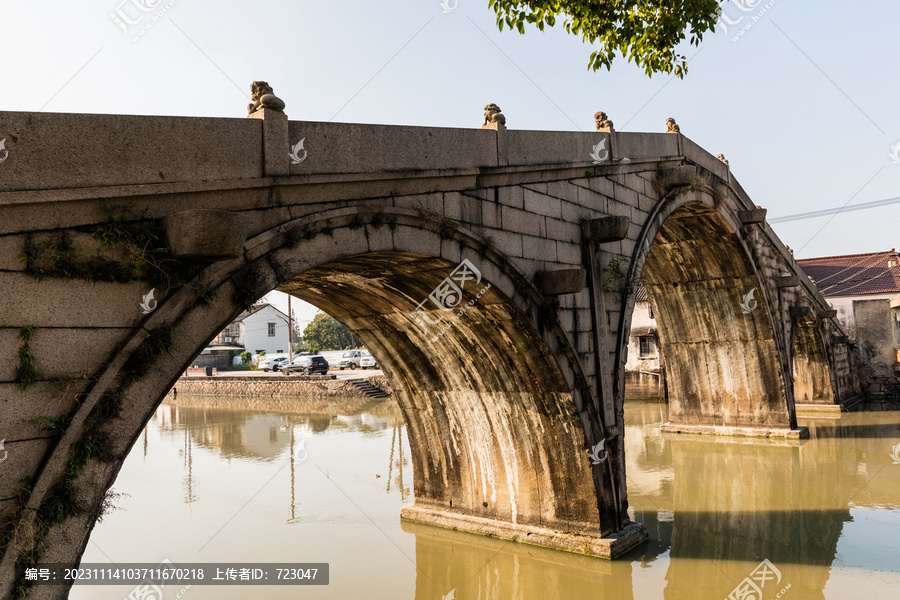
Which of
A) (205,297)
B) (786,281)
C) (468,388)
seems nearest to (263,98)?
(205,297)

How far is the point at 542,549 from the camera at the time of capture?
7047mm

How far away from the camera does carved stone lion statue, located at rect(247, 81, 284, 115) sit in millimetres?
4124

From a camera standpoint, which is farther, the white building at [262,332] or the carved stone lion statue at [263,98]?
the white building at [262,332]

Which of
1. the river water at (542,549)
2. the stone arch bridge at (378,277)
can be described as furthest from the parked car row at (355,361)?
the stone arch bridge at (378,277)

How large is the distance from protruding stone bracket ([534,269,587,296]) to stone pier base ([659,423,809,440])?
9.17 m

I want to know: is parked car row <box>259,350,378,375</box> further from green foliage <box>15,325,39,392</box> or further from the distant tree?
green foliage <box>15,325,39,392</box>

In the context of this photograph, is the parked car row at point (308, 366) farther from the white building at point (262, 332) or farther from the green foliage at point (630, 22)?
the green foliage at point (630, 22)

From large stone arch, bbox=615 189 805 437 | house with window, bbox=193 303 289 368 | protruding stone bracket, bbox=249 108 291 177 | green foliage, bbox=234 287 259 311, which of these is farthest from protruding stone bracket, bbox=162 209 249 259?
house with window, bbox=193 303 289 368

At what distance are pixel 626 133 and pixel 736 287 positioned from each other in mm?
6254

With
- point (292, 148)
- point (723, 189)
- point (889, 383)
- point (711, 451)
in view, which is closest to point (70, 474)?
point (292, 148)

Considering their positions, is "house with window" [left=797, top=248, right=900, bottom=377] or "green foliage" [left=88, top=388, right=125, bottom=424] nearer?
"green foliage" [left=88, top=388, right=125, bottom=424]

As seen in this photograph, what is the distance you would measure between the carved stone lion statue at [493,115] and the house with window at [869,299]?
17.4 m

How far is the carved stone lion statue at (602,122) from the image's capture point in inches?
307

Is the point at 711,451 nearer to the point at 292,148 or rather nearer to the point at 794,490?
the point at 794,490
